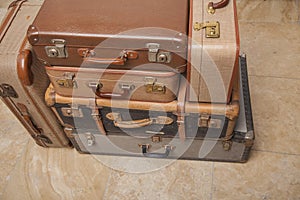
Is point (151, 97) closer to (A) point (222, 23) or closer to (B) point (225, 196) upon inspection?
(A) point (222, 23)

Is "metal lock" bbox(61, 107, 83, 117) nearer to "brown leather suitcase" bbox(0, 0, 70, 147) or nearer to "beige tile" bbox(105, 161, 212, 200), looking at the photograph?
"brown leather suitcase" bbox(0, 0, 70, 147)

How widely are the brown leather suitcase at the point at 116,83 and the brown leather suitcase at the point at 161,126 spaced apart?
0.10ft

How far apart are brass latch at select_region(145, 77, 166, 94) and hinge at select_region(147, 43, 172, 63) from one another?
8 centimetres

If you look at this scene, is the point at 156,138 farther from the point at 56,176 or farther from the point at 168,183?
the point at 56,176

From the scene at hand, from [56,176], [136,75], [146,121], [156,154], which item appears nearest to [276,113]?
[156,154]

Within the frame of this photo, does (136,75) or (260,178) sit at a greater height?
(136,75)

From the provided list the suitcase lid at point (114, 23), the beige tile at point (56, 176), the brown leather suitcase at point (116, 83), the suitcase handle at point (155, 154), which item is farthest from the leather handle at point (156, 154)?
the suitcase lid at point (114, 23)

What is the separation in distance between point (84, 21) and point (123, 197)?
0.78 meters

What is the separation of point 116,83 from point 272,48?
1120mm

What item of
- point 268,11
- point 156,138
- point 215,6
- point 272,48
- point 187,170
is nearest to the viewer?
point 215,6

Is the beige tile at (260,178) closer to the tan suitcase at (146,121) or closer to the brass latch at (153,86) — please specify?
the tan suitcase at (146,121)

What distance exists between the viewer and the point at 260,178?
4.88 feet

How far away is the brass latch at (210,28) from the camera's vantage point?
1.05m

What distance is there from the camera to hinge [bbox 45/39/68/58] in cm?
107
